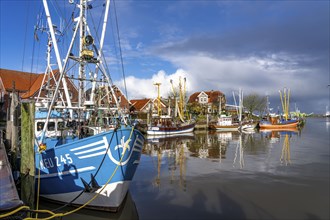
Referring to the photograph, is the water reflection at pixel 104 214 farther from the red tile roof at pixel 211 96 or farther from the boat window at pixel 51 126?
the red tile roof at pixel 211 96

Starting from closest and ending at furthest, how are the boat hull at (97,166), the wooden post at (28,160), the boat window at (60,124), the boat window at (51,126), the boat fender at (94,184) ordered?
the wooden post at (28,160) → the boat hull at (97,166) → the boat fender at (94,184) → the boat window at (51,126) → the boat window at (60,124)

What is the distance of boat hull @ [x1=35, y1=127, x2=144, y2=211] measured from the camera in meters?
9.78

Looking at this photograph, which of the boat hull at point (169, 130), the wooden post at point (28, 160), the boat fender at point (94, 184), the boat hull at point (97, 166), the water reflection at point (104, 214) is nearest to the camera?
the wooden post at point (28, 160)

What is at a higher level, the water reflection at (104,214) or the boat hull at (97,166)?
the boat hull at (97,166)

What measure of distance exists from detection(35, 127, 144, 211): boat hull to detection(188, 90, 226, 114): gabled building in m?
70.1

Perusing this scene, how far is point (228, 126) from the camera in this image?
60312 mm

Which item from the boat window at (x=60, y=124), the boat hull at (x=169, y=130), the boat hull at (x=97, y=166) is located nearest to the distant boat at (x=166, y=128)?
the boat hull at (x=169, y=130)

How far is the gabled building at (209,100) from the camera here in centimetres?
8431

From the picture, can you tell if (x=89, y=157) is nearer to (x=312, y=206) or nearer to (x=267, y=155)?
(x=312, y=206)

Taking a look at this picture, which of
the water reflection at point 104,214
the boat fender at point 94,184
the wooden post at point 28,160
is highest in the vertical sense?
the wooden post at point 28,160

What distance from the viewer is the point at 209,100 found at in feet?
304

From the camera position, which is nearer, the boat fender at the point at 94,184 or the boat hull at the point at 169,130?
the boat fender at the point at 94,184

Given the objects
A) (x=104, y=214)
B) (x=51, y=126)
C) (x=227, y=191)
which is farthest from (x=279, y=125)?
(x=104, y=214)

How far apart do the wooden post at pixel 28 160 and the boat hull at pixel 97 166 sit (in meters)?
1.01
